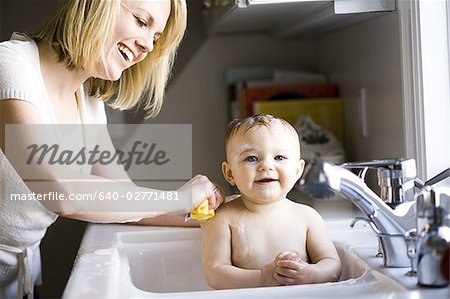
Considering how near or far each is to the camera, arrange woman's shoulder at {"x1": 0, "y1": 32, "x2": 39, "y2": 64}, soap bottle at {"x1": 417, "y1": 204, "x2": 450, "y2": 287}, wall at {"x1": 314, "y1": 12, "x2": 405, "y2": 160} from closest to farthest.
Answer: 1. soap bottle at {"x1": 417, "y1": 204, "x2": 450, "y2": 287}
2. woman's shoulder at {"x1": 0, "y1": 32, "x2": 39, "y2": 64}
3. wall at {"x1": 314, "y1": 12, "x2": 405, "y2": 160}

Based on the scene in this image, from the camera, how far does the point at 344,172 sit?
37.4 inches

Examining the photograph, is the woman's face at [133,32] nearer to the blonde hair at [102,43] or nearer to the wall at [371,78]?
the blonde hair at [102,43]

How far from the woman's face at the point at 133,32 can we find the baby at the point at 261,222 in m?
0.24

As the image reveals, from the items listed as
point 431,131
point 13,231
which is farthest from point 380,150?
point 13,231

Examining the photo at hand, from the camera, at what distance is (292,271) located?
40.9 inches

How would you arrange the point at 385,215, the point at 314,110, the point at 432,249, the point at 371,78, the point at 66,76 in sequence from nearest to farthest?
the point at 432,249 < the point at 385,215 < the point at 66,76 < the point at 371,78 < the point at 314,110

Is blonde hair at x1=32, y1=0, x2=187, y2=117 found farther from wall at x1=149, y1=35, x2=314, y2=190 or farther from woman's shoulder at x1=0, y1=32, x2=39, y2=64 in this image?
wall at x1=149, y1=35, x2=314, y2=190

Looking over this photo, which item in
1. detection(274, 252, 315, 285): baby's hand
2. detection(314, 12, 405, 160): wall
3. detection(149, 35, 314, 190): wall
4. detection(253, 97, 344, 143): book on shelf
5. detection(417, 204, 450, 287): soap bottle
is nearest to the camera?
detection(417, 204, 450, 287): soap bottle

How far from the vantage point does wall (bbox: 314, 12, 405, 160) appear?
146 cm

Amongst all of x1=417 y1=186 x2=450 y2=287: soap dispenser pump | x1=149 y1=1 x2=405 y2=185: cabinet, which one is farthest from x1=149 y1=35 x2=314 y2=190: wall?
x1=417 y1=186 x2=450 y2=287: soap dispenser pump

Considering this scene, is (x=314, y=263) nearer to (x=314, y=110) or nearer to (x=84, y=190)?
(x=84, y=190)

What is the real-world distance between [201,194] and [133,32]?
0.99 feet

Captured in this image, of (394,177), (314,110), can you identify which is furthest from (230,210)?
(314,110)

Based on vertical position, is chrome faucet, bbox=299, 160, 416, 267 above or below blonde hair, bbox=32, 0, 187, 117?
below
